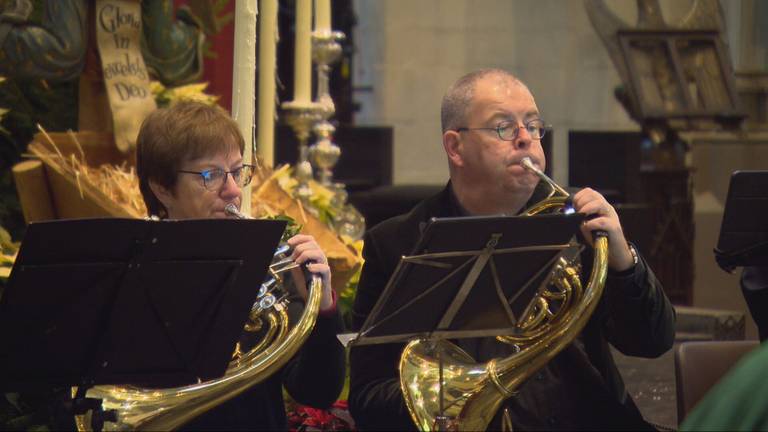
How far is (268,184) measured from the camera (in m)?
3.94

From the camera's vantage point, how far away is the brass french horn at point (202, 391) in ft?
8.16

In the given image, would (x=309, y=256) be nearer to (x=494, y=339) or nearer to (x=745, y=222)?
(x=494, y=339)

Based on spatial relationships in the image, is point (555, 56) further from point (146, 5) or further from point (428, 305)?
point (428, 305)

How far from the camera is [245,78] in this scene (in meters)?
3.29

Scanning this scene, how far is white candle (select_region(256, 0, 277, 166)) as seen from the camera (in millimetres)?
4012

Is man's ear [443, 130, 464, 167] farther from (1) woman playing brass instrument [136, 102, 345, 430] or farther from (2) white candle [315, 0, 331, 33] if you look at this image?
(2) white candle [315, 0, 331, 33]

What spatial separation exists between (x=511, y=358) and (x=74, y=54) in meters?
1.86

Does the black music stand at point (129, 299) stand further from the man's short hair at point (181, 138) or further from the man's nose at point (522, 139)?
the man's nose at point (522, 139)

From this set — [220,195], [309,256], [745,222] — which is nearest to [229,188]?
[220,195]

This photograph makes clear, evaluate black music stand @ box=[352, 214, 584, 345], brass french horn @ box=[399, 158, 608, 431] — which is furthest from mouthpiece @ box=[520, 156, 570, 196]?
black music stand @ box=[352, 214, 584, 345]

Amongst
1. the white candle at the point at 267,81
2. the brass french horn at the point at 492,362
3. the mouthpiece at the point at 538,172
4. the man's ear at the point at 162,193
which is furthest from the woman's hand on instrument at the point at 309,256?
the white candle at the point at 267,81

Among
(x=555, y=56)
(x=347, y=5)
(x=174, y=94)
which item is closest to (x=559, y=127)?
(x=555, y=56)

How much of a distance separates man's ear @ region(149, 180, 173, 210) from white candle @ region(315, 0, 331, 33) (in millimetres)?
1572

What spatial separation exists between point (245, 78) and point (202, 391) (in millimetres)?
1030
